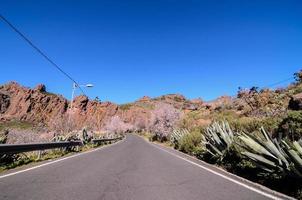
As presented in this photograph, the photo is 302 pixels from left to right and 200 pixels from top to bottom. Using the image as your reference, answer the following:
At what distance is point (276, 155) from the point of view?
8.38 metres

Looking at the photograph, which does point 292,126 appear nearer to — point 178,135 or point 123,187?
point 123,187

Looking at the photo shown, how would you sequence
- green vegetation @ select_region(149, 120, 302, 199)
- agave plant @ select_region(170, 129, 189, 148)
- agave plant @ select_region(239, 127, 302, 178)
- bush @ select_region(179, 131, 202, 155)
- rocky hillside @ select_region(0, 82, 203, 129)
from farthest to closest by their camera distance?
1. rocky hillside @ select_region(0, 82, 203, 129)
2. agave plant @ select_region(170, 129, 189, 148)
3. bush @ select_region(179, 131, 202, 155)
4. green vegetation @ select_region(149, 120, 302, 199)
5. agave plant @ select_region(239, 127, 302, 178)

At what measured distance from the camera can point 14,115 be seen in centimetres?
11981

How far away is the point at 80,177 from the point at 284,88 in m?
49.3

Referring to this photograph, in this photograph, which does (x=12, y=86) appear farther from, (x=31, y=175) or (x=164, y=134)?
(x=31, y=175)

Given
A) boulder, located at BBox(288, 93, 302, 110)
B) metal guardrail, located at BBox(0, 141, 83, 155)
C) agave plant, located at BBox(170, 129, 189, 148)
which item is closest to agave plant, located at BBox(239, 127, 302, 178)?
metal guardrail, located at BBox(0, 141, 83, 155)

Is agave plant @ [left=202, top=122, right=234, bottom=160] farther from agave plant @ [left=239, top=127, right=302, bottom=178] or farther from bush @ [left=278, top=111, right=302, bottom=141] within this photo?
agave plant @ [left=239, top=127, right=302, bottom=178]

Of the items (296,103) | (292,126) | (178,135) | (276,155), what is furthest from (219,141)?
(178,135)

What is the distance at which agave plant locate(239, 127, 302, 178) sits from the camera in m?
7.38

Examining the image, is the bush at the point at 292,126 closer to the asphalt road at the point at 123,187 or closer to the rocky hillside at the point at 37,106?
the asphalt road at the point at 123,187

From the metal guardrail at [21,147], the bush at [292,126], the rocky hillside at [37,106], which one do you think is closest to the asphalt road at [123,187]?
the metal guardrail at [21,147]

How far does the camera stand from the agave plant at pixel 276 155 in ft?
24.2

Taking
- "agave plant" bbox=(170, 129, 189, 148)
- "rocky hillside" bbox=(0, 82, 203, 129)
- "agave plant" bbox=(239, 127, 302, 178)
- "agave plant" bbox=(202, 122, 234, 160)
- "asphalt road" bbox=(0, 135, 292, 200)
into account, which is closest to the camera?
"asphalt road" bbox=(0, 135, 292, 200)

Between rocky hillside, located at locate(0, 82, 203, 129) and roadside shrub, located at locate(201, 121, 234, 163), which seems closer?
roadside shrub, located at locate(201, 121, 234, 163)
